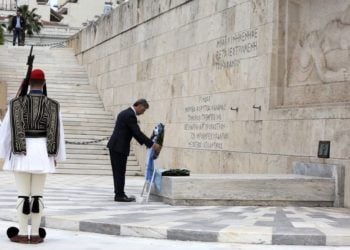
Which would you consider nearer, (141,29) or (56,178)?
(56,178)

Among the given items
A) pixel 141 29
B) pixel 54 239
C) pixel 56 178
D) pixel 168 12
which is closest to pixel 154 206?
pixel 54 239

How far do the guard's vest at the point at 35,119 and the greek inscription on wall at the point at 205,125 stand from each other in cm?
794

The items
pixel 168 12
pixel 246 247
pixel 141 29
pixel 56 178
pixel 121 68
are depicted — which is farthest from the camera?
pixel 121 68

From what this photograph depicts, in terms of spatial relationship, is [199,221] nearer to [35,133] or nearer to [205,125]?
[35,133]

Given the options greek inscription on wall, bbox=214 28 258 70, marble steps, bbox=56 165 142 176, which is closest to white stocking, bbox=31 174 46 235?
greek inscription on wall, bbox=214 28 258 70

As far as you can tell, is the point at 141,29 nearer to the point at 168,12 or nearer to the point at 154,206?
the point at 168,12

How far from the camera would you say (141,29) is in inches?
864

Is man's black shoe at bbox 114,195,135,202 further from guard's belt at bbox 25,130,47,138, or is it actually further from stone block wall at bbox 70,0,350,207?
guard's belt at bbox 25,130,47,138

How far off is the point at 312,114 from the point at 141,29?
10.4 m

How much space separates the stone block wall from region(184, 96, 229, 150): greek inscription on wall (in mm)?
23

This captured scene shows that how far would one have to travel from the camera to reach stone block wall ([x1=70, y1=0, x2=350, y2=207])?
41.8ft

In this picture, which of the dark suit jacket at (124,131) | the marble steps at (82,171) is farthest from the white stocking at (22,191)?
the marble steps at (82,171)

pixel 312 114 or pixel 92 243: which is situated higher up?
pixel 312 114

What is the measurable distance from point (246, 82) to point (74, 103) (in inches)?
467
